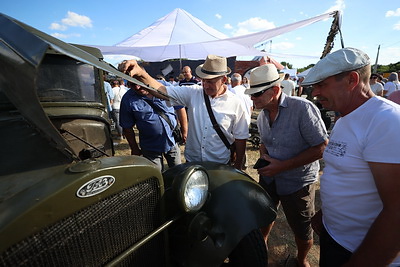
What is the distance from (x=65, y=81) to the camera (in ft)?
7.68

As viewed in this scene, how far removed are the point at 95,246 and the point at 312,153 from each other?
1730 millimetres

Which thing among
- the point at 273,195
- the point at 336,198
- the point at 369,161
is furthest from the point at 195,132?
the point at 369,161

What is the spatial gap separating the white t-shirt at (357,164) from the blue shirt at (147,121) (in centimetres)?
221

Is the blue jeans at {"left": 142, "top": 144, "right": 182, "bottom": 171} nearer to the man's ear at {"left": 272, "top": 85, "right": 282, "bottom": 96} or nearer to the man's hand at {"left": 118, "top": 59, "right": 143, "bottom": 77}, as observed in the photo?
the man's hand at {"left": 118, "top": 59, "right": 143, "bottom": 77}

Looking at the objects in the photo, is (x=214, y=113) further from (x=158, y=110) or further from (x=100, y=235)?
(x=100, y=235)

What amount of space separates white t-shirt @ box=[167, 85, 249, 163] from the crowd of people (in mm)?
11

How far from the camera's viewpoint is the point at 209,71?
234cm

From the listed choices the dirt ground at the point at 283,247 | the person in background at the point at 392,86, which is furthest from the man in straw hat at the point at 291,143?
the person in background at the point at 392,86

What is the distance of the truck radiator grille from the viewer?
0.85 metres

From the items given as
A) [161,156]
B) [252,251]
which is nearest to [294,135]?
[252,251]

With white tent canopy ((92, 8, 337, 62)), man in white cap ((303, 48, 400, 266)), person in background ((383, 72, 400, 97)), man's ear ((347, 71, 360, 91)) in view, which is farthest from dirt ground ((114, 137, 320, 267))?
person in background ((383, 72, 400, 97))

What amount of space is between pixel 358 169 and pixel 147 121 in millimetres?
2488

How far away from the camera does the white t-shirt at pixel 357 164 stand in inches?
41.2

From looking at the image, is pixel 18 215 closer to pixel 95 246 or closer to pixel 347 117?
pixel 95 246
